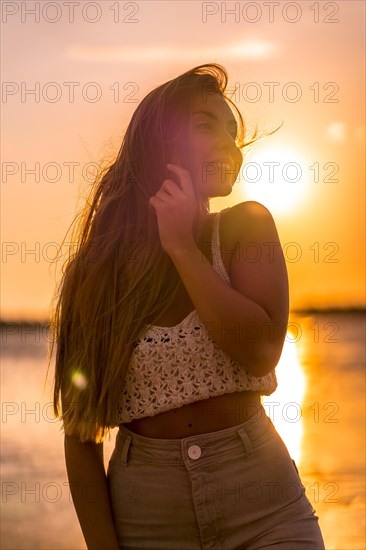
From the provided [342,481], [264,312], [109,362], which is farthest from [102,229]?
[342,481]

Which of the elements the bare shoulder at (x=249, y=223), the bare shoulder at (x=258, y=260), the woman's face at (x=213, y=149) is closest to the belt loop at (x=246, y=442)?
the bare shoulder at (x=258, y=260)

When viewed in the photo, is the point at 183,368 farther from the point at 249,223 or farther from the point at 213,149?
the point at 213,149

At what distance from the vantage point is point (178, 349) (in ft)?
7.01

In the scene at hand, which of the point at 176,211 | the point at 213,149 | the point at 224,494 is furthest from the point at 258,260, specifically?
the point at 224,494

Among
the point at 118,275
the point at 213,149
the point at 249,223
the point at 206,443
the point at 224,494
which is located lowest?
the point at 224,494

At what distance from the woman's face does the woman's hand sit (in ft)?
A: 0.16

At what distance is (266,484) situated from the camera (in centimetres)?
208

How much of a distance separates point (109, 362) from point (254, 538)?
51 cm

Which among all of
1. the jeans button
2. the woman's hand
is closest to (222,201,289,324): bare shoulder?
the woman's hand

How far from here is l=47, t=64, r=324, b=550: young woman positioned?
2080 millimetres

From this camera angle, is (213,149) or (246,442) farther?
(213,149)

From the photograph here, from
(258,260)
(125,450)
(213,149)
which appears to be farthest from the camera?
(213,149)

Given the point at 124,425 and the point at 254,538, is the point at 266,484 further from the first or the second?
the point at 124,425

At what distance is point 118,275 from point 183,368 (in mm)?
311
